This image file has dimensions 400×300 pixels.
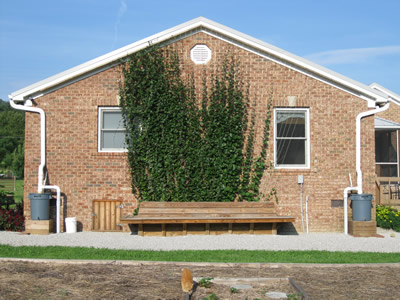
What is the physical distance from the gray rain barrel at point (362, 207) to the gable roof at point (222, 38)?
270cm

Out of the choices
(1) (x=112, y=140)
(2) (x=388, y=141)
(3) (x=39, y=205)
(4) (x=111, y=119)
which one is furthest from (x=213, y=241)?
(2) (x=388, y=141)

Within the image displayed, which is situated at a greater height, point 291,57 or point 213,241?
point 291,57

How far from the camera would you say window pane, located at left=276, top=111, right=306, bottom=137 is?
13.6 meters

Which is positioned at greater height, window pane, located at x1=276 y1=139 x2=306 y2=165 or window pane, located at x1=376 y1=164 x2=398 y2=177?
window pane, located at x1=276 y1=139 x2=306 y2=165

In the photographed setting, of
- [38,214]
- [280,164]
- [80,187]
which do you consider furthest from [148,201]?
[280,164]

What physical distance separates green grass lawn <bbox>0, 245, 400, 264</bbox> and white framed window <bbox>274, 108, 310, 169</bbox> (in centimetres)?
429

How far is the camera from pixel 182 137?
13109 millimetres

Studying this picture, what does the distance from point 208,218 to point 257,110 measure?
347 cm

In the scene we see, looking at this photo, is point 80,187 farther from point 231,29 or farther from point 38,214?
point 231,29

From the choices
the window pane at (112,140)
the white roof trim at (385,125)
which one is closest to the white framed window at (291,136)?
the window pane at (112,140)

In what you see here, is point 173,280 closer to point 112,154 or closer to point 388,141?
point 112,154

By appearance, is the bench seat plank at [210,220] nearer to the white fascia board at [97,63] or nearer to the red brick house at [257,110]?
the red brick house at [257,110]

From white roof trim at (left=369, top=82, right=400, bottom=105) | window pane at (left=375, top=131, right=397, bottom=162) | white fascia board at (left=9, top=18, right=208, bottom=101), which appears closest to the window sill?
white fascia board at (left=9, top=18, right=208, bottom=101)

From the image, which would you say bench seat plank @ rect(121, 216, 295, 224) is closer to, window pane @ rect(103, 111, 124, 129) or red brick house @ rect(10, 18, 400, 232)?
red brick house @ rect(10, 18, 400, 232)
